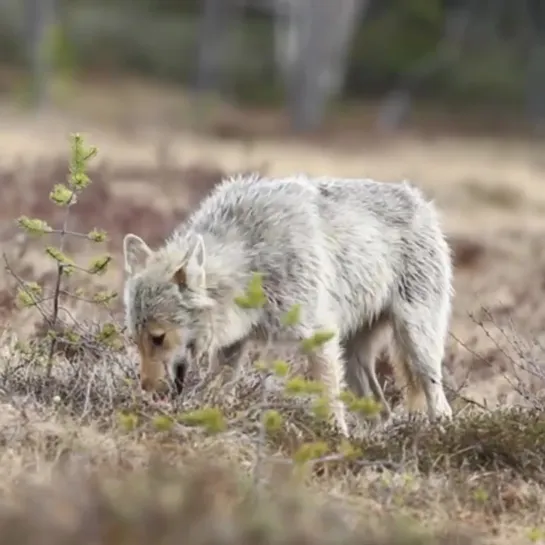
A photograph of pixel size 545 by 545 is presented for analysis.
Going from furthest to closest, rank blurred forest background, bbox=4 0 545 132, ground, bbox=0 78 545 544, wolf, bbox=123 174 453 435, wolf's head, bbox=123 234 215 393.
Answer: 1. blurred forest background, bbox=4 0 545 132
2. wolf, bbox=123 174 453 435
3. wolf's head, bbox=123 234 215 393
4. ground, bbox=0 78 545 544

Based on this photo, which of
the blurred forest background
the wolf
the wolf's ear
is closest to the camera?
the wolf

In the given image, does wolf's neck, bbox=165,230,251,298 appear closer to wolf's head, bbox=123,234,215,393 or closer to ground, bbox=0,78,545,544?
wolf's head, bbox=123,234,215,393

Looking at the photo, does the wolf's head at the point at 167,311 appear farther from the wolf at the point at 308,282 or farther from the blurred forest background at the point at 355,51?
the blurred forest background at the point at 355,51

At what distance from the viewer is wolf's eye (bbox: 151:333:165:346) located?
764 cm

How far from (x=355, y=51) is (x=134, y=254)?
40.2m

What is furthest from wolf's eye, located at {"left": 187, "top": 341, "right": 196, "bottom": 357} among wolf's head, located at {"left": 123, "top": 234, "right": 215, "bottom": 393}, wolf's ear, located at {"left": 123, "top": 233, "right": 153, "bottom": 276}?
wolf's ear, located at {"left": 123, "top": 233, "right": 153, "bottom": 276}

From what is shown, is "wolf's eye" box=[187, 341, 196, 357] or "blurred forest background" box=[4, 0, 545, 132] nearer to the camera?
"wolf's eye" box=[187, 341, 196, 357]

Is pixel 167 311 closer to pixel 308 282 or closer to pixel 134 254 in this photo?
pixel 134 254

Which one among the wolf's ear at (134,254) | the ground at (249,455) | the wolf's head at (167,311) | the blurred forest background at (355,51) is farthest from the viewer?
the blurred forest background at (355,51)

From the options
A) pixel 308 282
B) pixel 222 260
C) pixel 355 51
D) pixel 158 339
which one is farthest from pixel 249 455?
pixel 355 51

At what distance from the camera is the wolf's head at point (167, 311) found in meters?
7.64

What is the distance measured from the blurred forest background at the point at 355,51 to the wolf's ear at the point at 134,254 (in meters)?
35.2

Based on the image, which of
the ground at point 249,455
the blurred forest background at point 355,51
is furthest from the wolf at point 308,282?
the blurred forest background at point 355,51

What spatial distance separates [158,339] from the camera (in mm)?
7660
